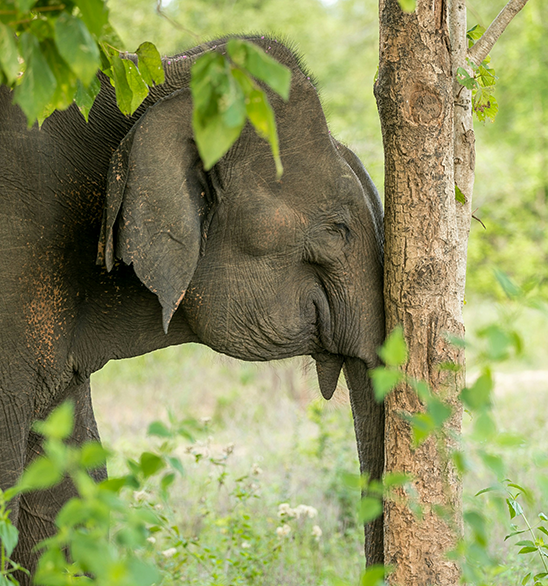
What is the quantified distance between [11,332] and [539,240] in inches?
503

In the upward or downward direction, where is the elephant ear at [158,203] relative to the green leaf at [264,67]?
upward

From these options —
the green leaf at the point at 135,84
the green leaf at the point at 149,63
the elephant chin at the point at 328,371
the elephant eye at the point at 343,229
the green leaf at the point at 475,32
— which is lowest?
the elephant chin at the point at 328,371

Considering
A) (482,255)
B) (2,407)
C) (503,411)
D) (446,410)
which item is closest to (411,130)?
(446,410)

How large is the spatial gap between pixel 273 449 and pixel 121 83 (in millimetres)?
4493

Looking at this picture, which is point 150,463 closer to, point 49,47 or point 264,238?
point 49,47

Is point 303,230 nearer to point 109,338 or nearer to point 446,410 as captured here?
point 109,338

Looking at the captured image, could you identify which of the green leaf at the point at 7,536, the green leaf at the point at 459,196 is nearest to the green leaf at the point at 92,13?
Result: the green leaf at the point at 7,536

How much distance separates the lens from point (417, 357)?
6.98 feet

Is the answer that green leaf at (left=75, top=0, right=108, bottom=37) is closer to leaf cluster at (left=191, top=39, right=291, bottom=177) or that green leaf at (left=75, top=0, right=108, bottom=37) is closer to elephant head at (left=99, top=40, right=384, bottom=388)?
leaf cluster at (left=191, top=39, right=291, bottom=177)

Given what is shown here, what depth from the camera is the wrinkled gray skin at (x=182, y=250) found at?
223cm

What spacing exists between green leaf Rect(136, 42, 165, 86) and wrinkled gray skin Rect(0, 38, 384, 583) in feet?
1.15

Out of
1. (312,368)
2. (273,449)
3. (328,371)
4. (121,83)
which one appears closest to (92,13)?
(121,83)

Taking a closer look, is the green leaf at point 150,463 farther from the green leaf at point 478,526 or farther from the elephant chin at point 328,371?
the elephant chin at point 328,371

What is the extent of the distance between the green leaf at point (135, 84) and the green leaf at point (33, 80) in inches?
21.3
